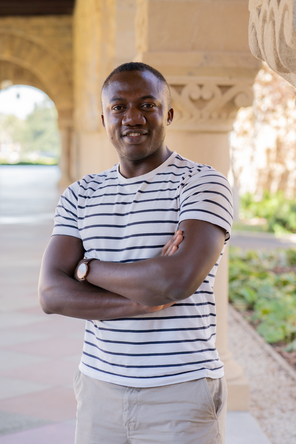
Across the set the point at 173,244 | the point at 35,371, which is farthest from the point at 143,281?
the point at 35,371

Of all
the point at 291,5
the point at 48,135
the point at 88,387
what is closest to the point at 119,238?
the point at 88,387

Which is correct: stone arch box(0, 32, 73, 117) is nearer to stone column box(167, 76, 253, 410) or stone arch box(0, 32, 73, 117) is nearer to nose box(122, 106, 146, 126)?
stone column box(167, 76, 253, 410)

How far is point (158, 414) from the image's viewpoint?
1.44 m

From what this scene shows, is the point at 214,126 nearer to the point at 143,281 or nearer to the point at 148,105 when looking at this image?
the point at 148,105

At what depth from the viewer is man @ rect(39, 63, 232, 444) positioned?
144 cm

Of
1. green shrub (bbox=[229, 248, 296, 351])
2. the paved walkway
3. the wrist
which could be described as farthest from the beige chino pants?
green shrub (bbox=[229, 248, 296, 351])

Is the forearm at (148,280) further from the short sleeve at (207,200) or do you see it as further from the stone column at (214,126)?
the stone column at (214,126)

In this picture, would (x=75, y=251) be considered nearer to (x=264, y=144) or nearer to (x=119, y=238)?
(x=119, y=238)

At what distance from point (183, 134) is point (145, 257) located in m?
1.76

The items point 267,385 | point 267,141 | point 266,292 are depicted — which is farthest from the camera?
point 267,141

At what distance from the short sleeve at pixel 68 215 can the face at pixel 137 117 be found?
192mm

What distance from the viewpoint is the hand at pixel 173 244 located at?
56.4 inches

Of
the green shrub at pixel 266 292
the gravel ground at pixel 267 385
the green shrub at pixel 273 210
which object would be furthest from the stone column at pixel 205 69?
the green shrub at pixel 273 210

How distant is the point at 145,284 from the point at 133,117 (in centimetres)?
46
